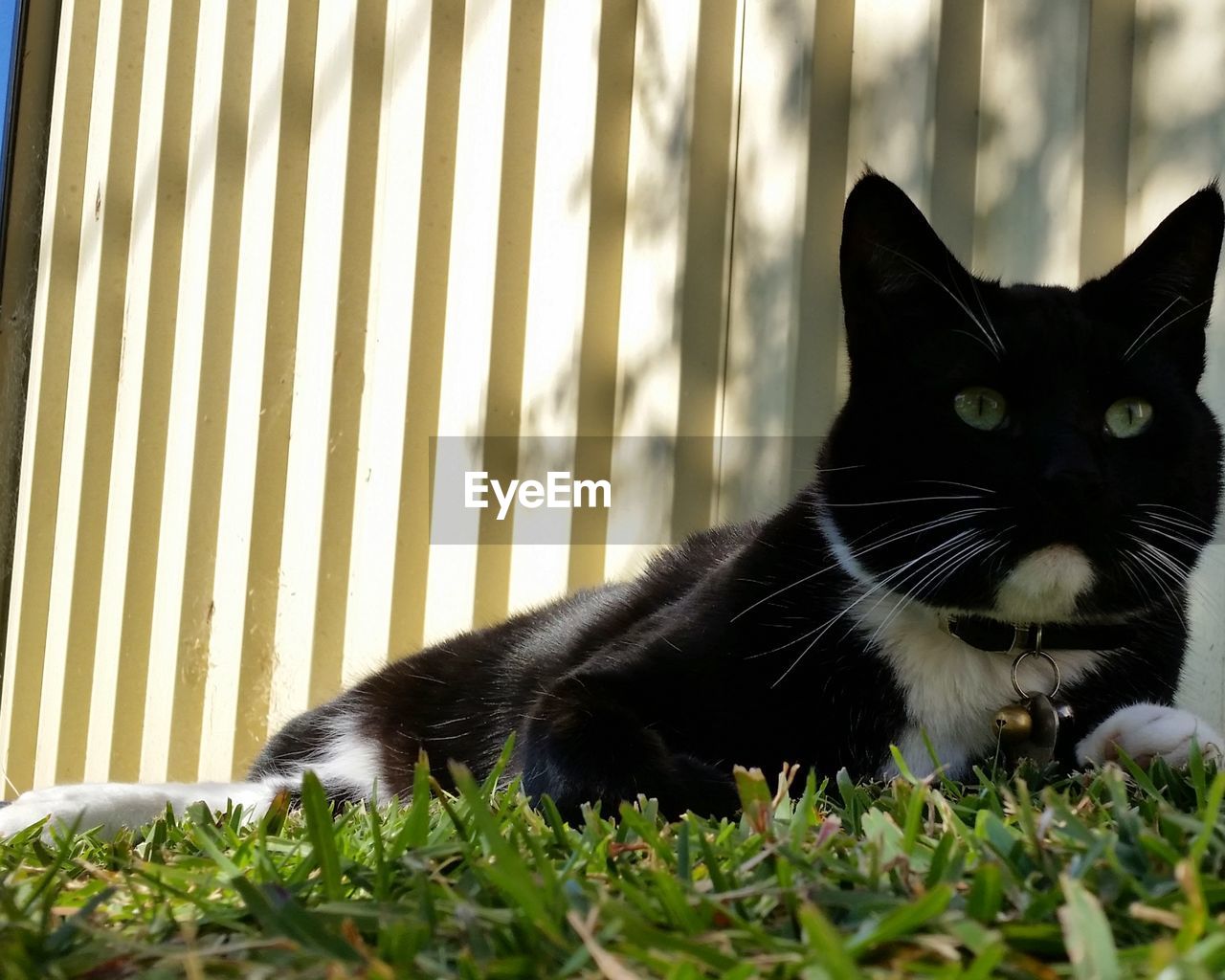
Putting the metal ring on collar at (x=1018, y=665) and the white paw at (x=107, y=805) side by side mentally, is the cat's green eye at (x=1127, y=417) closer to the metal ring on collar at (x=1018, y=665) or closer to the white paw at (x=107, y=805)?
the metal ring on collar at (x=1018, y=665)

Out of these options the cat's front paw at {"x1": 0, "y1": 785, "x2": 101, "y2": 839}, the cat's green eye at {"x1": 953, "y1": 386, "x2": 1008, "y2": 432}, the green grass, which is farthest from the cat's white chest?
the cat's front paw at {"x1": 0, "y1": 785, "x2": 101, "y2": 839}

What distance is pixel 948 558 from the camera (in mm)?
1399

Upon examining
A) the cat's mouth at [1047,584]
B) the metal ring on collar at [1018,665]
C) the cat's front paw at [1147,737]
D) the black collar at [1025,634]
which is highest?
the cat's mouth at [1047,584]

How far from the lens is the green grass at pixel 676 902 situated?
58 cm

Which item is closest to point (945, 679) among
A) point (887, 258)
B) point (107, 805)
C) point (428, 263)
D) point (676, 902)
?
point (887, 258)

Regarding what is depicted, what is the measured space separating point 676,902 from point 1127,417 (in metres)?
0.99

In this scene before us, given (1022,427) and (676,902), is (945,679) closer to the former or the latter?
(1022,427)

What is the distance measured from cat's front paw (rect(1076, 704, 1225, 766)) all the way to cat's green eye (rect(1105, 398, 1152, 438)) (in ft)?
1.02

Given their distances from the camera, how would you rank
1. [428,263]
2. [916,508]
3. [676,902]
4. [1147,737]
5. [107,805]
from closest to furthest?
[676,902]
[1147,737]
[916,508]
[107,805]
[428,263]

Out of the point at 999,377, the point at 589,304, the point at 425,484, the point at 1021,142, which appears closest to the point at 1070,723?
the point at 999,377

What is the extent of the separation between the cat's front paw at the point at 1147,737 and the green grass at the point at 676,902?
0.38 meters

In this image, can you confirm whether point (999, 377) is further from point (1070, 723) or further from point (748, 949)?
point (748, 949)

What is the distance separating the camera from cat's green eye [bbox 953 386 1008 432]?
143cm

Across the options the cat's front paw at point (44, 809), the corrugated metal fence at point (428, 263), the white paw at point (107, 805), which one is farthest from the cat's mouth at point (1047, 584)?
the cat's front paw at point (44, 809)
